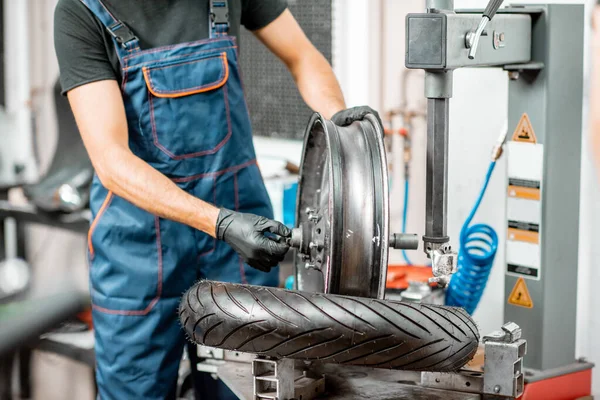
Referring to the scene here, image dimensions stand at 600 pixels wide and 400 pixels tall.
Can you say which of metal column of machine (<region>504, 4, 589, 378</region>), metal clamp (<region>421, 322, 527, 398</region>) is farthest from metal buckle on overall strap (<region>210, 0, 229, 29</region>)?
metal clamp (<region>421, 322, 527, 398</region>)

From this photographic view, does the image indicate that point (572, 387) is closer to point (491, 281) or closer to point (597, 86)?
point (491, 281)

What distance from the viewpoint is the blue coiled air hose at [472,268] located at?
1.89 metres

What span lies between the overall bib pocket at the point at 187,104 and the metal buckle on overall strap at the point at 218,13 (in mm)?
70

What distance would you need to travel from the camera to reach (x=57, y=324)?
2699 mm

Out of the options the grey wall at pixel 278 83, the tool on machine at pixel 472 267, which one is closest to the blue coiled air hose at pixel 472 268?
the tool on machine at pixel 472 267

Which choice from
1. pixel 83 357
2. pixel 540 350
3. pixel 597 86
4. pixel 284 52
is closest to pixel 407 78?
pixel 284 52

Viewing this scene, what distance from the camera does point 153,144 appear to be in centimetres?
179

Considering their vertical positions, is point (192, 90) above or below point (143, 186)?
above

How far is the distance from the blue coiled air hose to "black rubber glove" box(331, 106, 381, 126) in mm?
467

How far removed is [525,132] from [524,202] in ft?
0.47

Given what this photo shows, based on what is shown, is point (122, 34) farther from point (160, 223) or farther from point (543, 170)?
point (543, 170)

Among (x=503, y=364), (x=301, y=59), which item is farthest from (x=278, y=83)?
(x=503, y=364)

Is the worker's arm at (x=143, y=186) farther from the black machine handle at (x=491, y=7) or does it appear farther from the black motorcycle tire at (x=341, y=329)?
the black machine handle at (x=491, y=7)

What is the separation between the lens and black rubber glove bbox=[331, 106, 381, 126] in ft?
4.96
